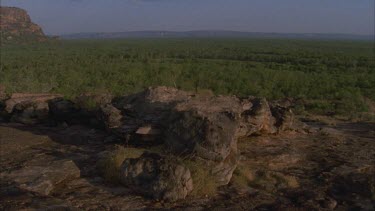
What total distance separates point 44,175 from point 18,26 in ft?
440

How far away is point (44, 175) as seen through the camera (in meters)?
6.72

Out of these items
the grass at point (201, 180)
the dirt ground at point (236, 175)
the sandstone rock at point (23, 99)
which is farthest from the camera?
the sandstone rock at point (23, 99)

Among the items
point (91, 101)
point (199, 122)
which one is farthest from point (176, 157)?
point (91, 101)

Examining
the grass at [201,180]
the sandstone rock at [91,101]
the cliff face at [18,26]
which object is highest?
the sandstone rock at [91,101]

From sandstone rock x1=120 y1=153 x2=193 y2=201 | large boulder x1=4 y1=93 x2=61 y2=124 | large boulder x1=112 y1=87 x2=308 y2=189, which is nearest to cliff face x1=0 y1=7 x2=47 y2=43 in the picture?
large boulder x1=4 y1=93 x2=61 y2=124

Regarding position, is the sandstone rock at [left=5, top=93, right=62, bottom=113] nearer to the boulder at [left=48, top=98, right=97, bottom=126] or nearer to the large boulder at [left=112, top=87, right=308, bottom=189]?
the boulder at [left=48, top=98, right=97, bottom=126]

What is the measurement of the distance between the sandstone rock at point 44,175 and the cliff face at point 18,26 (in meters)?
113

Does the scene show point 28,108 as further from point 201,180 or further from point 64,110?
point 201,180

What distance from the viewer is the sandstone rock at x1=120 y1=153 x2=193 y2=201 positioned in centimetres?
596

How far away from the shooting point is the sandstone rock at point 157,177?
5.96 m

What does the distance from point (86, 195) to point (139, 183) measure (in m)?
0.70

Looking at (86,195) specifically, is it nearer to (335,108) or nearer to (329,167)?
(329,167)

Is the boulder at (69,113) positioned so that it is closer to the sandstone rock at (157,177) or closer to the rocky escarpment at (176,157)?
the rocky escarpment at (176,157)

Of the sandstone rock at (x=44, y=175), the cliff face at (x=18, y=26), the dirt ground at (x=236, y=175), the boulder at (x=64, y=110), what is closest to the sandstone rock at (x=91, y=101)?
the boulder at (x=64, y=110)
